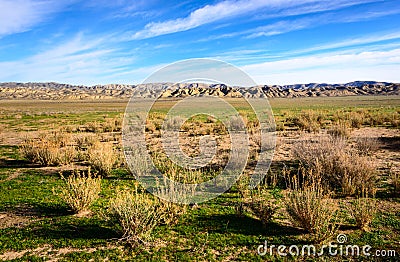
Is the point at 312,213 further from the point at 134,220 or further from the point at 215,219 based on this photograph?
the point at 134,220

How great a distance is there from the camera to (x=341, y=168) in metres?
8.70

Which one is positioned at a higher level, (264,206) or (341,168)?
(341,168)

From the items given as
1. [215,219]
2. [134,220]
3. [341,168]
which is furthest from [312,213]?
[134,220]

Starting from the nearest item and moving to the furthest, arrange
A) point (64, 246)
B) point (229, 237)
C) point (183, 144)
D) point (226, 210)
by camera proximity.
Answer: point (64, 246)
point (229, 237)
point (226, 210)
point (183, 144)

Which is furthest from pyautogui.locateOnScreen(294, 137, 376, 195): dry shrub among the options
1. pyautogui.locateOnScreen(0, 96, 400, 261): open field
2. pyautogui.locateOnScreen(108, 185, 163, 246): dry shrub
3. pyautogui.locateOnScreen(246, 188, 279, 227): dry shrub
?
pyautogui.locateOnScreen(108, 185, 163, 246): dry shrub

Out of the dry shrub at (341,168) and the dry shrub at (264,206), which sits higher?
the dry shrub at (341,168)

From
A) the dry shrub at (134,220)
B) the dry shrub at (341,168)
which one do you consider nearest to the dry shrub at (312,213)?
the dry shrub at (341,168)

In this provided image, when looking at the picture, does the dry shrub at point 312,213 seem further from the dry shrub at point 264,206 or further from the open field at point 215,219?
the dry shrub at point 264,206

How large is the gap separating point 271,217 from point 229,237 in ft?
4.47

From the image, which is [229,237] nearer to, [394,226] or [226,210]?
[226,210]

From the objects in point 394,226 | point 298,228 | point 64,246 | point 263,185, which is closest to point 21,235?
point 64,246

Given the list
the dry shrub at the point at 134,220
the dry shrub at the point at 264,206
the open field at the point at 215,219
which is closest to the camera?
the open field at the point at 215,219

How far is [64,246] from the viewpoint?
219 inches

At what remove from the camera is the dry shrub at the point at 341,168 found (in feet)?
27.0
